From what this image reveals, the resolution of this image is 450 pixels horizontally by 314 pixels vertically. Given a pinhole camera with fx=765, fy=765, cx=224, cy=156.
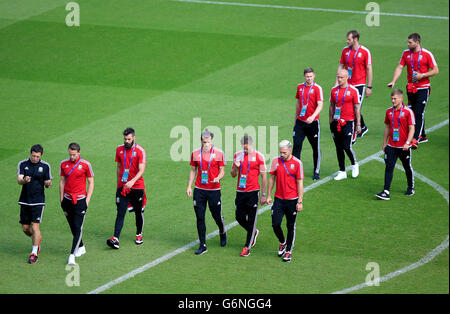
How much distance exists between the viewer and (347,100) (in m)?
15.6

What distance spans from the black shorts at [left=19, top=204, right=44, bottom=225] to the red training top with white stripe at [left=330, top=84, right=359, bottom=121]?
6.35m

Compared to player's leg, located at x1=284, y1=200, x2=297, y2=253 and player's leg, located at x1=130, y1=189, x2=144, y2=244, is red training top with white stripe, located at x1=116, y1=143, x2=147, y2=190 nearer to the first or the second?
player's leg, located at x1=130, y1=189, x2=144, y2=244

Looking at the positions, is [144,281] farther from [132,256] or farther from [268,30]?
[268,30]

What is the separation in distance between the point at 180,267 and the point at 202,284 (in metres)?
0.78

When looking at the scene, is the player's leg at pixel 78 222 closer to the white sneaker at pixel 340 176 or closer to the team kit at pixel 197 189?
the team kit at pixel 197 189

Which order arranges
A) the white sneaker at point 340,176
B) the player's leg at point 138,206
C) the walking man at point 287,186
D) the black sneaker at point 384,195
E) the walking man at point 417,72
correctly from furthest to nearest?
1. the walking man at point 417,72
2. the white sneaker at point 340,176
3. the black sneaker at point 384,195
4. the player's leg at point 138,206
5. the walking man at point 287,186

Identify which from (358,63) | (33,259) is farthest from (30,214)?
(358,63)

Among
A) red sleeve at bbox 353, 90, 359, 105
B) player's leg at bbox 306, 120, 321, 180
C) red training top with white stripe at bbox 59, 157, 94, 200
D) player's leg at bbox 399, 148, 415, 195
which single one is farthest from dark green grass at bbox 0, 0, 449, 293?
red sleeve at bbox 353, 90, 359, 105

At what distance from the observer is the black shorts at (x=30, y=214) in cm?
1312

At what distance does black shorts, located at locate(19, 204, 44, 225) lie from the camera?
43.0 ft

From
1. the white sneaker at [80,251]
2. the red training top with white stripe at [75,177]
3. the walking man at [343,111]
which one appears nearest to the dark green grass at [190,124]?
the white sneaker at [80,251]

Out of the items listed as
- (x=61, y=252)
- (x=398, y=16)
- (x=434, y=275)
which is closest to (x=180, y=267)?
(x=61, y=252)

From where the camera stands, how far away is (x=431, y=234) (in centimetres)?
1388

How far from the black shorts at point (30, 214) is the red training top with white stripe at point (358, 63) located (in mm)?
8036
